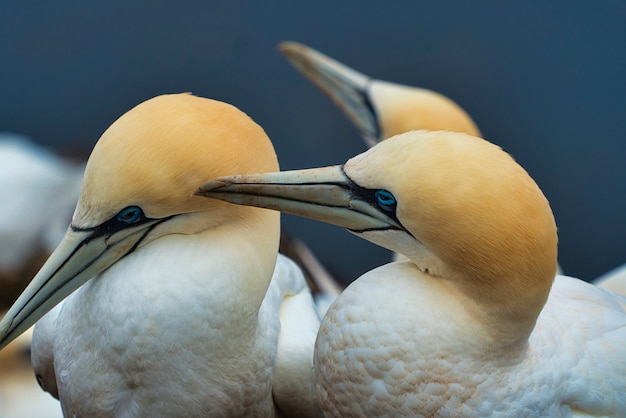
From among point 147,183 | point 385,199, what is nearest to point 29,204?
point 147,183

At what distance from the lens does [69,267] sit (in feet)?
6.44

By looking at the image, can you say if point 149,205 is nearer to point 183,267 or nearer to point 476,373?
point 183,267

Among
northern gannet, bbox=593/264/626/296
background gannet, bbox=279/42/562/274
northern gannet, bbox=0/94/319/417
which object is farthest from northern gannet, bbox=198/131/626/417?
background gannet, bbox=279/42/562/274

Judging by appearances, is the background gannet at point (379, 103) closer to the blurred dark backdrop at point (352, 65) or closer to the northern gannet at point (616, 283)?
the northern gannet at point (616, 283)

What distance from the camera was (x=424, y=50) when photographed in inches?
164

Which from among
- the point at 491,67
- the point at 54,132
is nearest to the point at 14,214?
the point at 54,132

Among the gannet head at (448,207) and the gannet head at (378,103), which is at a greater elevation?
the gannet head at (448,207)

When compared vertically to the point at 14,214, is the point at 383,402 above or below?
above

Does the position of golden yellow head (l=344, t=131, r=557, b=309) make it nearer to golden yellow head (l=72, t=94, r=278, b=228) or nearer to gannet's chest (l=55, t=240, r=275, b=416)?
golden yellow head (l=72, t=94, r=278, b=228)

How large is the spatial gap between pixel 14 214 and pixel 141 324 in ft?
7.66

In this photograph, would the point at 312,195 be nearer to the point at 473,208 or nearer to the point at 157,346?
the point at 473,208

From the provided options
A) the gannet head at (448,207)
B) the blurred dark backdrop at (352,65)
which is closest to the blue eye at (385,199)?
the gannet head at (448,207)

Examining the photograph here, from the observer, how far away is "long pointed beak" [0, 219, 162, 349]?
1.95 meters

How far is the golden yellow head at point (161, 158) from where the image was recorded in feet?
6.05
